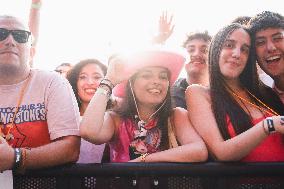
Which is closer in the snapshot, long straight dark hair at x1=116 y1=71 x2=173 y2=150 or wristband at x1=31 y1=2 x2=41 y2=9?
Answer: long straight dark hair at x1=116 y1=71 x2=173 y2=150

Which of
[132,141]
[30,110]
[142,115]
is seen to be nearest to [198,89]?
[142,115]

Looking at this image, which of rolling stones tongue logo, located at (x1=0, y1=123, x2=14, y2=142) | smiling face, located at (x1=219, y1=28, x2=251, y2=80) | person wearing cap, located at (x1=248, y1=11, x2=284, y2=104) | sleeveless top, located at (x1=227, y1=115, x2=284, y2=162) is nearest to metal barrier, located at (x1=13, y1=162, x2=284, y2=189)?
sleeveless top, located at (x1=227, y1=115, x2=284, y2=162)

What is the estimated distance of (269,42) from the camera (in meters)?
2.84

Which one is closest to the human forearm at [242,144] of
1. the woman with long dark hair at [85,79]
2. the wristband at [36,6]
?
the woman with long dark hair at [85,79]

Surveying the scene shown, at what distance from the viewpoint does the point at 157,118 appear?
2529 millimetres

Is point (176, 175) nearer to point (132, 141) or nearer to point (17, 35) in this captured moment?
point (132, 141)

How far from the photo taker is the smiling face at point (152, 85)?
8.36ft

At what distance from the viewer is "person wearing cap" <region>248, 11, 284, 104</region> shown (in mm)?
2842

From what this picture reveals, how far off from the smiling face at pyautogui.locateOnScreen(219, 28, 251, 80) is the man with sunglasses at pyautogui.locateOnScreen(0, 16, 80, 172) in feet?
3.70

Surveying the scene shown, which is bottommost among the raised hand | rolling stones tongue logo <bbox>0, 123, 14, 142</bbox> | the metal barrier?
the metal barrier

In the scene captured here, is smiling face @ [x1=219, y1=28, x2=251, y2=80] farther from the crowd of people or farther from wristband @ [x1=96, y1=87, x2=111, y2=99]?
wristband @ [x1=96, y1=87, x2=111, y2=99]

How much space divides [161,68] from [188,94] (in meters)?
0.28

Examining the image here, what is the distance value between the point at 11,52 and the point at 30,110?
46 centimetres

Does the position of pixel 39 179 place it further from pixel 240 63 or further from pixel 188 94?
pixel 240 63
